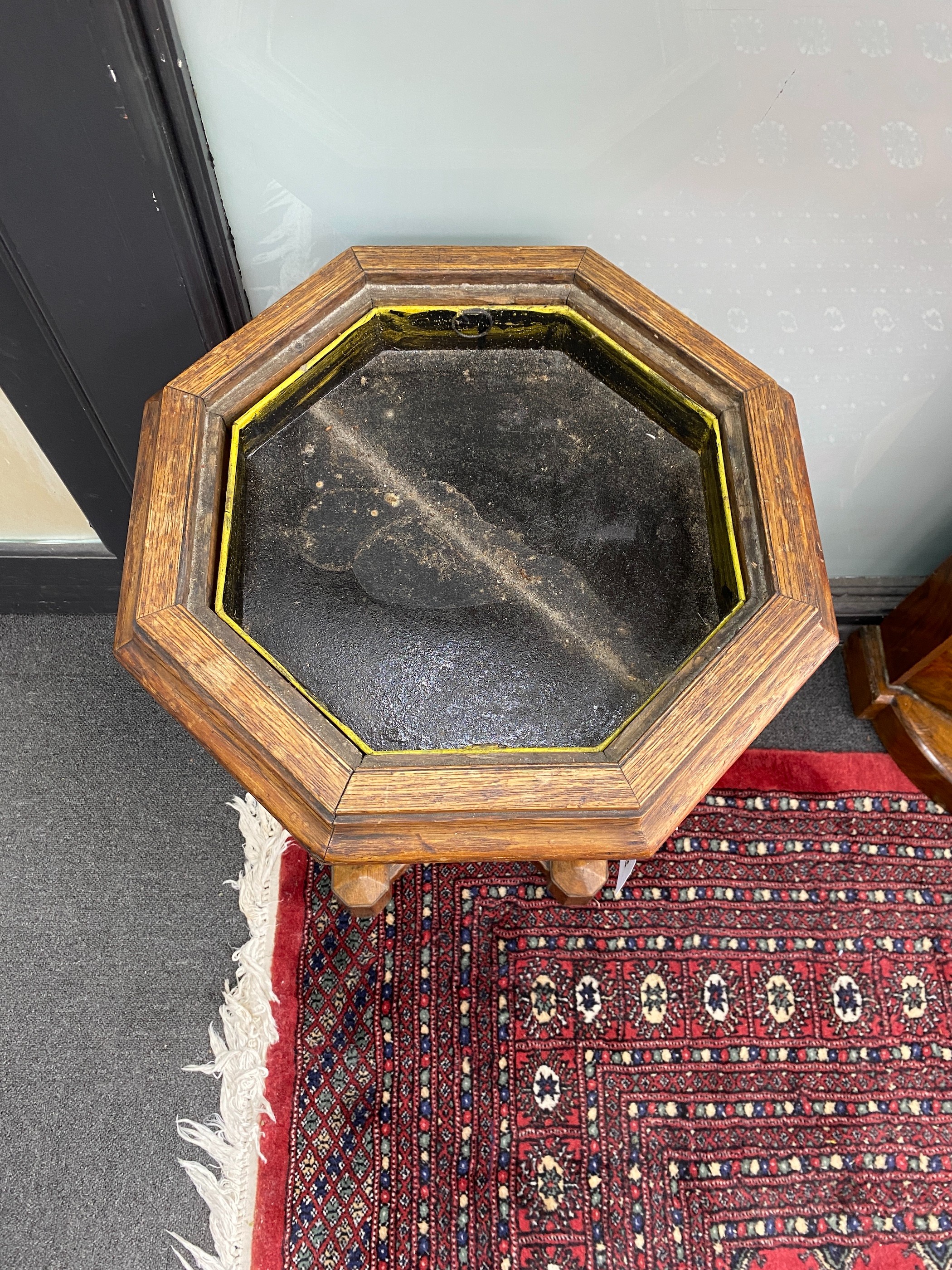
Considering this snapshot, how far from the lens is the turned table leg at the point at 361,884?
639mm

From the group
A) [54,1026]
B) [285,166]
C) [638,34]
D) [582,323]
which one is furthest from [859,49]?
[54,1026]

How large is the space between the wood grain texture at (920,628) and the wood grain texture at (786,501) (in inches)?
19.3

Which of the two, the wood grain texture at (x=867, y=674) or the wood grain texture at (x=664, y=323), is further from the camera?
the wood grain texture at (x=867, y=674)

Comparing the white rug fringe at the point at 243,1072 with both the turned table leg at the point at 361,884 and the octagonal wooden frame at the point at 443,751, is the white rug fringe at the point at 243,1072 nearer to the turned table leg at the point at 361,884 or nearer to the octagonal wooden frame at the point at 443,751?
the turned table leg at the point at 361,884

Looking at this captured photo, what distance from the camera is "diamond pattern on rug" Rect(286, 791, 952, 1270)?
927mm

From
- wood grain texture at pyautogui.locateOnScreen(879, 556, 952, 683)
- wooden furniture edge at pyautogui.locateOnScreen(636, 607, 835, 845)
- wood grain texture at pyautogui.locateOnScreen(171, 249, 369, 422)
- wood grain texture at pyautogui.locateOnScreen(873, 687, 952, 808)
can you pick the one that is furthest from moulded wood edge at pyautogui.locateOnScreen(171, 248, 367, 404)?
wood grain texture at pyautogui.locateOnScreen(873, 687, 952, 808)

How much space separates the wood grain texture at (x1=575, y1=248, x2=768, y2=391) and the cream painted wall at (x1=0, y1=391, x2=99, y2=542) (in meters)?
0.61

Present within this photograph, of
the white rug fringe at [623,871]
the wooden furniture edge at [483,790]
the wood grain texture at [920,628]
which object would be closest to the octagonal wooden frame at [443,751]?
the wooden furniture edge at [483,790]

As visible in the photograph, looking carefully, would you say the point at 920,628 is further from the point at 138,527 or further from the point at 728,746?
the point at 138,527

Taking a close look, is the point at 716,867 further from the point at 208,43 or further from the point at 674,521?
the point at 208,43

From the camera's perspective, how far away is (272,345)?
64cm

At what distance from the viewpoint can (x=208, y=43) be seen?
2.04 feet

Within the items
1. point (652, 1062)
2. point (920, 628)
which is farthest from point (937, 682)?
point (652, 1062)

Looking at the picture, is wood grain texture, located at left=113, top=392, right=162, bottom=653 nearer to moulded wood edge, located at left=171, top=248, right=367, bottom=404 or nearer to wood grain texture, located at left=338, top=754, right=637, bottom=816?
moulded wood edge, located at left=171, top=248, right=367, bottom=404
